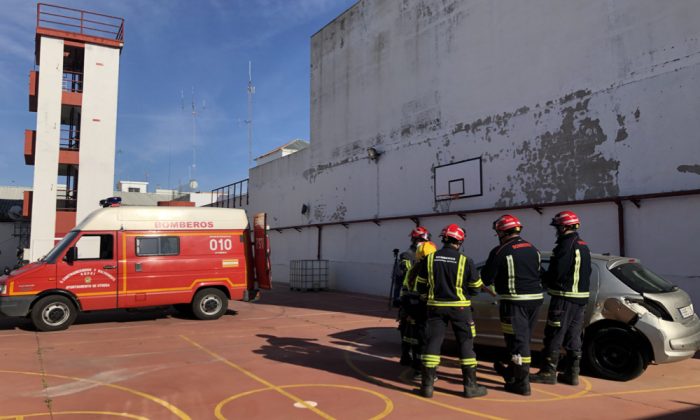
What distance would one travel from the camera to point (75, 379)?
6.40 m

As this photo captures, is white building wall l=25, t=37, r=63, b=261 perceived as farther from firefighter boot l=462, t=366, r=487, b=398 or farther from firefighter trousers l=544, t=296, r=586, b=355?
firefighter trousers l=544, t=296, r=586, b=355

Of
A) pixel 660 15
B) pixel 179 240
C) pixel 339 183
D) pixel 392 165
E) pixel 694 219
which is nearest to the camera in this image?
pixel 694 219

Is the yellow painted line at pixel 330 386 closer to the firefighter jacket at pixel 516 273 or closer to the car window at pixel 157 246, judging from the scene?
the firefighter jacket at pixel 516 273

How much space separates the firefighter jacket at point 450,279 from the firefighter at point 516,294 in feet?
1.15

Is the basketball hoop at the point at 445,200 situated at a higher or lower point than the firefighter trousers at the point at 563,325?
higher

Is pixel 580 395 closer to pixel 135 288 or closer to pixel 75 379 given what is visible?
pixel 75 379

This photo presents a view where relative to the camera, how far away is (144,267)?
35.4 feet

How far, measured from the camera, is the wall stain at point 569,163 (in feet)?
36.6

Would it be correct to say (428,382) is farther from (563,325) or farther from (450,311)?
(563,325)

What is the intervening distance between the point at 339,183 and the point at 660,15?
11996 mm

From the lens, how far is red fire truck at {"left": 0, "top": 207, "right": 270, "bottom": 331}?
390 inches

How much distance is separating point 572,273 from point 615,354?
1.23m

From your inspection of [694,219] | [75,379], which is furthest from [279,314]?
[694,219]

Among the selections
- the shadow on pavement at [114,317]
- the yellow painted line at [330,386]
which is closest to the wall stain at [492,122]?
the shadow on pavement at [114,317]
